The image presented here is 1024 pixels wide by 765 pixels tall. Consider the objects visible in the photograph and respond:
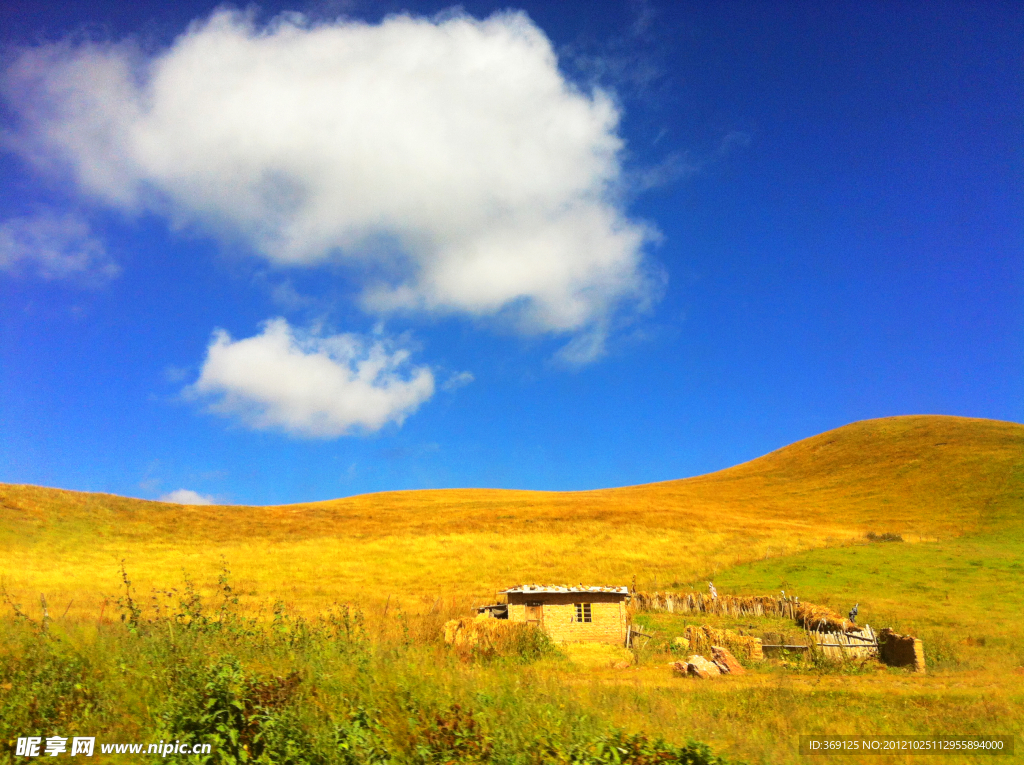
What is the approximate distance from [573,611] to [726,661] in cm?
670

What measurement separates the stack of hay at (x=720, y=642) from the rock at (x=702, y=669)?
2381 millimetres

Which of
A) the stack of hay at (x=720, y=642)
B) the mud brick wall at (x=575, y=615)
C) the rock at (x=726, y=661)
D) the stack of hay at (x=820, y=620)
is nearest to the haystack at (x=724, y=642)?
the stack of hay at (x=720, y=642)

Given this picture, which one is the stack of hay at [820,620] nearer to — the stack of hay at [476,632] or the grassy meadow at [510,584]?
the grassy meadow at [510,584]

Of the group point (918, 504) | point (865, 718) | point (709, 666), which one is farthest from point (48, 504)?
point (918, 504)

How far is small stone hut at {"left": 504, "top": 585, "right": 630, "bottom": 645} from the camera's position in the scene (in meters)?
25.2

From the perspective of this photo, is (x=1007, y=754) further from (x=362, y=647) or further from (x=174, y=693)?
(x=174, y=693)

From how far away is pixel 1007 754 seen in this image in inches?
391

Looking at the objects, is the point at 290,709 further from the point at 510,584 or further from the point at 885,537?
the point at 885,537

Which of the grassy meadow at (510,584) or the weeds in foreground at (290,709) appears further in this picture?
the grassy meadow at (510,584)

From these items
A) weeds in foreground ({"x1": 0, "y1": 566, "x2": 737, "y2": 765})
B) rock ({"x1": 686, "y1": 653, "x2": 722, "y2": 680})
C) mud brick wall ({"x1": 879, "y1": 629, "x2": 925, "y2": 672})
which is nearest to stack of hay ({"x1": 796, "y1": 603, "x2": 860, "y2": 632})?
mud brick wall ({"x1": 879, "y1": 629, "x2": 925, "y2": 672})

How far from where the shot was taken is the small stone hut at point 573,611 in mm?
25188

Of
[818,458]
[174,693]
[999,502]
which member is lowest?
[174,693]

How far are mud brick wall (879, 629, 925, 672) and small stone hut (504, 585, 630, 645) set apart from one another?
8.98m

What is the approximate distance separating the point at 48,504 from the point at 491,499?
49.0 m
